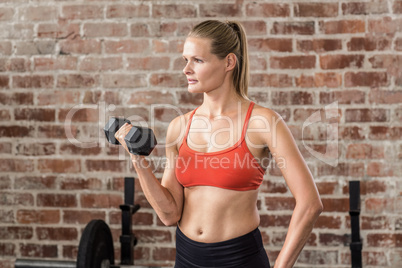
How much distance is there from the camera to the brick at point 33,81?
175cm

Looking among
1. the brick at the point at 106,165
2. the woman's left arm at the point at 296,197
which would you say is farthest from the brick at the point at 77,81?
the woman's left arm at the point at 296,197

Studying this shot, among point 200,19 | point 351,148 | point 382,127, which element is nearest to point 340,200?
point 351,148

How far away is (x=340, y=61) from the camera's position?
1653 mm

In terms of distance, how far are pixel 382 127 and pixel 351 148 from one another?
15 cm

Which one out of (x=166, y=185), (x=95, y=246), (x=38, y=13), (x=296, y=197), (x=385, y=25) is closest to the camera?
(x=296, y=197)

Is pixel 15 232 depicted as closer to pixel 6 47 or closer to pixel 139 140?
pixel 6 47

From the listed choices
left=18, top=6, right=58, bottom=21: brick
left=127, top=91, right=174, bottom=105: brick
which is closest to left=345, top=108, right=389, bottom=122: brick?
left=127, top=91, right=174, bottom=105: brick

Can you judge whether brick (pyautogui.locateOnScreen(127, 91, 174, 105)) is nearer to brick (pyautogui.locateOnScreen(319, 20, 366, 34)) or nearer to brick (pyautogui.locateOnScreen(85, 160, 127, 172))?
brick (pyautogui.locateOnScreen(85, 160, 127, 172))

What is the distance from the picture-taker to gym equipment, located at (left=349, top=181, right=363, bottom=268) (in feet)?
4.88

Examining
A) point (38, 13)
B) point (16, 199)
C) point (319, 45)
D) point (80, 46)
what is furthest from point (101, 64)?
A: point (319, 45)

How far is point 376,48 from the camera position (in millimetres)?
1643

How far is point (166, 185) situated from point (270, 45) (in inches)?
32.7

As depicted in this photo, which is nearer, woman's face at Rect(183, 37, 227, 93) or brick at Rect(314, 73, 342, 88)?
woman's face at Rect(183, 37, 227, 93)

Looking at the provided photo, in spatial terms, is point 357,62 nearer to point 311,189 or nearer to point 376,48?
point 376,48
